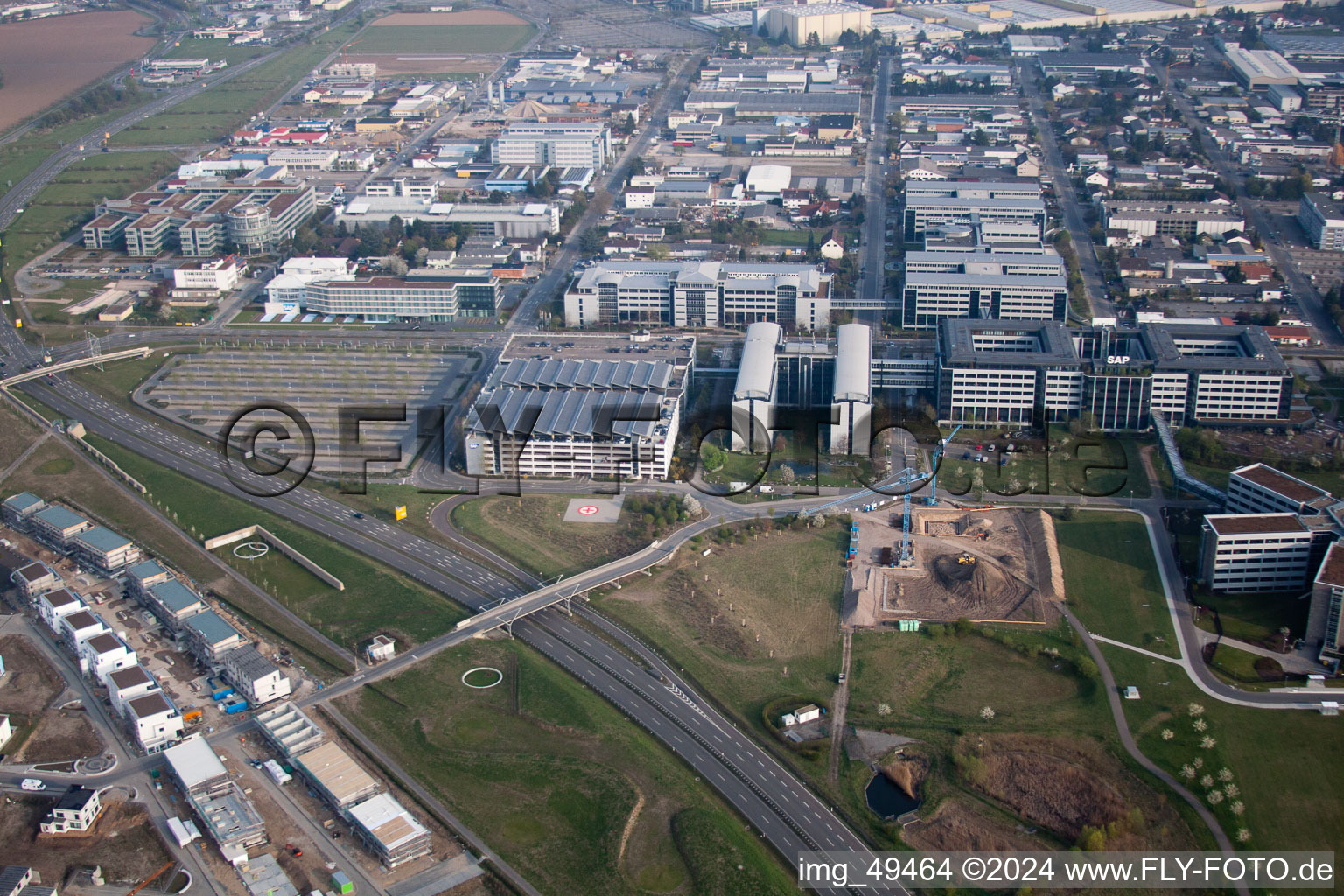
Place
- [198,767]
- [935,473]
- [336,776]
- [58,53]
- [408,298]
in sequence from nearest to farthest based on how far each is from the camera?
[336,776], [198,767], [935,473], [408,298], [58,53]

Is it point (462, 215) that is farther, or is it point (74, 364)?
point (462, 215)

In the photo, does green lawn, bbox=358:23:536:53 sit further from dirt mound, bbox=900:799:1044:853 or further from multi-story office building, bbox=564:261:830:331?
dirt mound, bbox=900:799:1044:853

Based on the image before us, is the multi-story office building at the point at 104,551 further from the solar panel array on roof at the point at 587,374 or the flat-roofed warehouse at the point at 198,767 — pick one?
the solar panel array on roof at the point at 587,374

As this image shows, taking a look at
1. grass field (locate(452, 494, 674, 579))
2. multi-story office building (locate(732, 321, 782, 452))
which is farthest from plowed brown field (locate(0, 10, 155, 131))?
grass field (locate(452, 494, 674, 579))

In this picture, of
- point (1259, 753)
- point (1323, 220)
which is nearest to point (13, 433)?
point (1259, 753)

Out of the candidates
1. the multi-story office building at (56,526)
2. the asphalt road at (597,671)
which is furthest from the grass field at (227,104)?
the multi-story office building at (56,526)

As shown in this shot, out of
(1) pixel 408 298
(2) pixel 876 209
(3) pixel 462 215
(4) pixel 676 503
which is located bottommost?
(4) pixel 676 503

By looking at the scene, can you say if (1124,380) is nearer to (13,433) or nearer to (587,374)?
(587,374)
